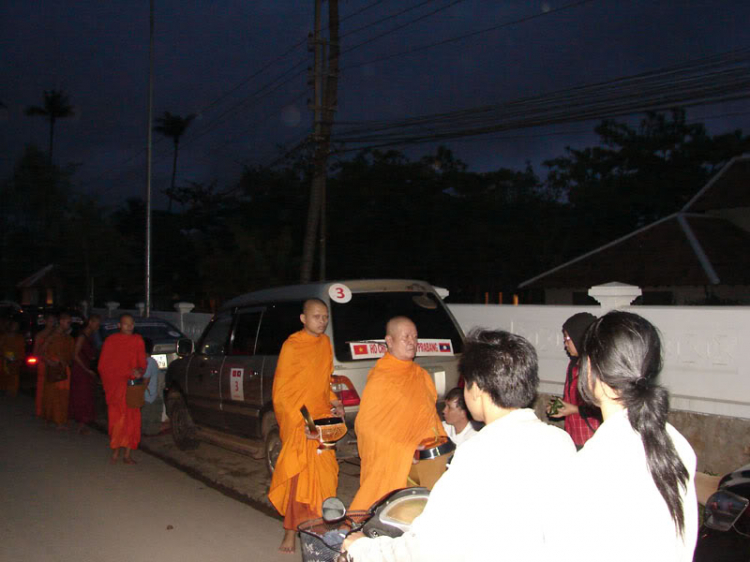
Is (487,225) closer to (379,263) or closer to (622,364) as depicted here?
(379,263)

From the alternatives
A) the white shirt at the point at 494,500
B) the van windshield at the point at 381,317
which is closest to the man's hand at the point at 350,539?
the white shirt at the point at 494,500

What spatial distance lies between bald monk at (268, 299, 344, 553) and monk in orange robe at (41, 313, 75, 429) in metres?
6.75

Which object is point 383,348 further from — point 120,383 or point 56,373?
point 56,373

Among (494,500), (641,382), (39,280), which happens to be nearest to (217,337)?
(494,500)

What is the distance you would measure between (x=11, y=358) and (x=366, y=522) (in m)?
13.6

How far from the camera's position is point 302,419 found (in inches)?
201

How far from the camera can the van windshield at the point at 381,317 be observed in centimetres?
611

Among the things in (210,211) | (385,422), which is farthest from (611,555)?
(210,211)

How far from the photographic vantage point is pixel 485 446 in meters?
1.99

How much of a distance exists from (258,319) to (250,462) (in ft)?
7.34

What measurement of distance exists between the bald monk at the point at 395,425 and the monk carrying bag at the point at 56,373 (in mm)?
8124

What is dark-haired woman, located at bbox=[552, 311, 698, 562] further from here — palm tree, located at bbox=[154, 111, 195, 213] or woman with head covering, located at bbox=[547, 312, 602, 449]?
palm tree, located at bbox=[154, 111, 195, 213]

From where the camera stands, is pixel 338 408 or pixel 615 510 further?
pixel 338 408

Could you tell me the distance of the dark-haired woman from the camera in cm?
181
